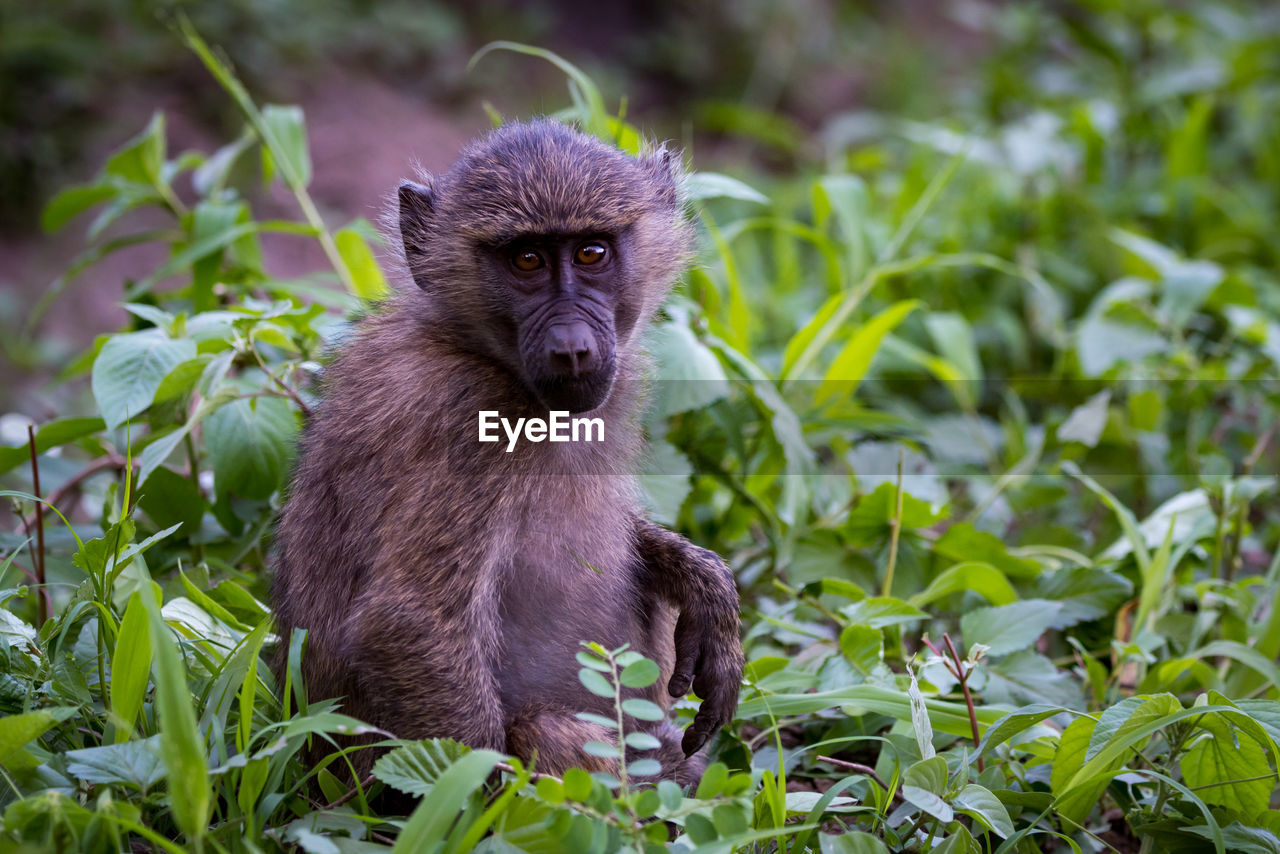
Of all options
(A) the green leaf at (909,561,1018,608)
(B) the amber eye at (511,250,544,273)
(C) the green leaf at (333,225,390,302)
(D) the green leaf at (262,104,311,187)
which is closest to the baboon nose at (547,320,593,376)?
(B) the amber eye at (511,250,544,273)

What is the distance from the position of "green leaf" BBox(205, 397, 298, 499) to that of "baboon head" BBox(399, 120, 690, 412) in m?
0.62

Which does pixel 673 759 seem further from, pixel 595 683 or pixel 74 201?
pixel 74 201

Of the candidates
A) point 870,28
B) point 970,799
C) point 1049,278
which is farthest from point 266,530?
point 870,28

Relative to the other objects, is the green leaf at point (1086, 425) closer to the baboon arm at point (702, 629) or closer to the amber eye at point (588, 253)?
the baboon arm at point (702, 629)

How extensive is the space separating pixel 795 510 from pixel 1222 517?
136 cm

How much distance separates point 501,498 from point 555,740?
0.54m

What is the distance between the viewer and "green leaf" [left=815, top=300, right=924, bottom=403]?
13.8 ft

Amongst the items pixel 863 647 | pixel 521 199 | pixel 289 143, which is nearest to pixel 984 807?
pixel 863 647

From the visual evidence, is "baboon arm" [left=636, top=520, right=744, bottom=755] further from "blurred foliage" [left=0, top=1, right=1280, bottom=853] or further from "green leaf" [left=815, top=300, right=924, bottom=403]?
"green leaf" [left=815, top=300, right=924, bottom=403]

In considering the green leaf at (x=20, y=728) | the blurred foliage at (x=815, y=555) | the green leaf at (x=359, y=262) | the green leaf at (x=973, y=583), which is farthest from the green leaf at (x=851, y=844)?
the green leaf at (x=359, y=262)

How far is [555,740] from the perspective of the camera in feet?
7.87

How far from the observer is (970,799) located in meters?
2.38

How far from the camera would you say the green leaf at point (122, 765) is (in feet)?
6.89

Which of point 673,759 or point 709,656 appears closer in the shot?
point 709,656
